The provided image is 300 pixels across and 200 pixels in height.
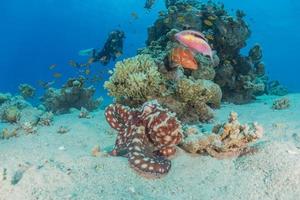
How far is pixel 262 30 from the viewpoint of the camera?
253 feet

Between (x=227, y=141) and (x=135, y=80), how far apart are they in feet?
8.89

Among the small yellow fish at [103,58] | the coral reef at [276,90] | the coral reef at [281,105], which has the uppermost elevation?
the coral reef at [276,90]

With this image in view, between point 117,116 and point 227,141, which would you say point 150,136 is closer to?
point 117,116

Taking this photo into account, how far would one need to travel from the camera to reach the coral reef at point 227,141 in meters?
6.33

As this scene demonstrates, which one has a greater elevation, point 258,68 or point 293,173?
point 258,68

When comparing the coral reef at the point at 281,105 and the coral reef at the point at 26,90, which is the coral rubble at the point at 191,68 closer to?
the coral reef at the point at 281,105

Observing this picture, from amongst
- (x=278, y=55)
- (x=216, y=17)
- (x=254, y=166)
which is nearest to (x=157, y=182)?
(x=254, y=166)

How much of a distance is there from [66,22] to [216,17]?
75829 millimetres

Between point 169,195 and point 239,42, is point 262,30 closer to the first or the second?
point 239,42

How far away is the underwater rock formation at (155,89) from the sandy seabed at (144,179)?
1.42 metres

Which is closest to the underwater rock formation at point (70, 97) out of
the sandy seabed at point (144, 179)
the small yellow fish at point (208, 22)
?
the small yellow fish at point (208, 22)

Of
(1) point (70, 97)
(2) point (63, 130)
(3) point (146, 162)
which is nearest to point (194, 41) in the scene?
(3) point (146, 162)

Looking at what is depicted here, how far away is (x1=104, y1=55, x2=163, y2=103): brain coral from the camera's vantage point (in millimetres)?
8211

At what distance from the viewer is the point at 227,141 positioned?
6359 millimetres
